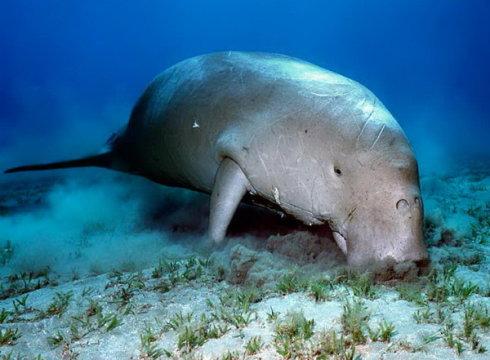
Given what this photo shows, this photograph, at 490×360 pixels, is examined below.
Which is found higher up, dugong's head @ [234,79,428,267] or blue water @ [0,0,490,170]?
blue water @ [0,0,490,170]

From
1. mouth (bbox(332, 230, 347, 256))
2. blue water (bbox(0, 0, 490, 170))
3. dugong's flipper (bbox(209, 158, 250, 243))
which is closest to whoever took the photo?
mouth (bbox(332, 230, 347, 256))

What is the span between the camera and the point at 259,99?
13.8 ft

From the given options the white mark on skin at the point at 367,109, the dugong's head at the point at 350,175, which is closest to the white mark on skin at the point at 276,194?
the dugong's head at the point at 350,175

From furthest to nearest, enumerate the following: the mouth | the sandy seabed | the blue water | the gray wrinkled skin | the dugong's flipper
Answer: the blue water
the dugong's flipper
the mouth
the gray wrinkled skin
the sandy seabed

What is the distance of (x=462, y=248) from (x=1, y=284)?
438 cm

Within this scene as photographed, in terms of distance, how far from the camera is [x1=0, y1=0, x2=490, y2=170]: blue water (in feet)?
346

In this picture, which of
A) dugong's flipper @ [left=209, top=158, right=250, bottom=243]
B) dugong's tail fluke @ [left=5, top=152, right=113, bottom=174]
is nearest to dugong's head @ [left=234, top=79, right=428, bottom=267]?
dugong's flipper @ [left=209, top=158, right=250, bottom=243]

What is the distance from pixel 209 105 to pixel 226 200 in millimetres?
1286

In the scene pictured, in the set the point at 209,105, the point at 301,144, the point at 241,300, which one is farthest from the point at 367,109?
the point at 209,105

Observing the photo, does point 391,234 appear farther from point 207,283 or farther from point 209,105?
point 209,105

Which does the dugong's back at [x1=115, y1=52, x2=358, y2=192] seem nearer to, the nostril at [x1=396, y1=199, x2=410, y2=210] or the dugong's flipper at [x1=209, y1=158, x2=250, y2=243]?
the dugong's flipper at [x1=209, y1=158, x2=250, y2=243]

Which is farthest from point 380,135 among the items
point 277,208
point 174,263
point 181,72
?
point 181,72

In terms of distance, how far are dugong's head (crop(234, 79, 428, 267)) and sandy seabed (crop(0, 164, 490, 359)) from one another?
1.01 ft

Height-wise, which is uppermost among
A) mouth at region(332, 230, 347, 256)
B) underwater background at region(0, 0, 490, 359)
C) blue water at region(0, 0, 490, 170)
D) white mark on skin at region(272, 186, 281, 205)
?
blue water at region(0, 0, 490, 170)
